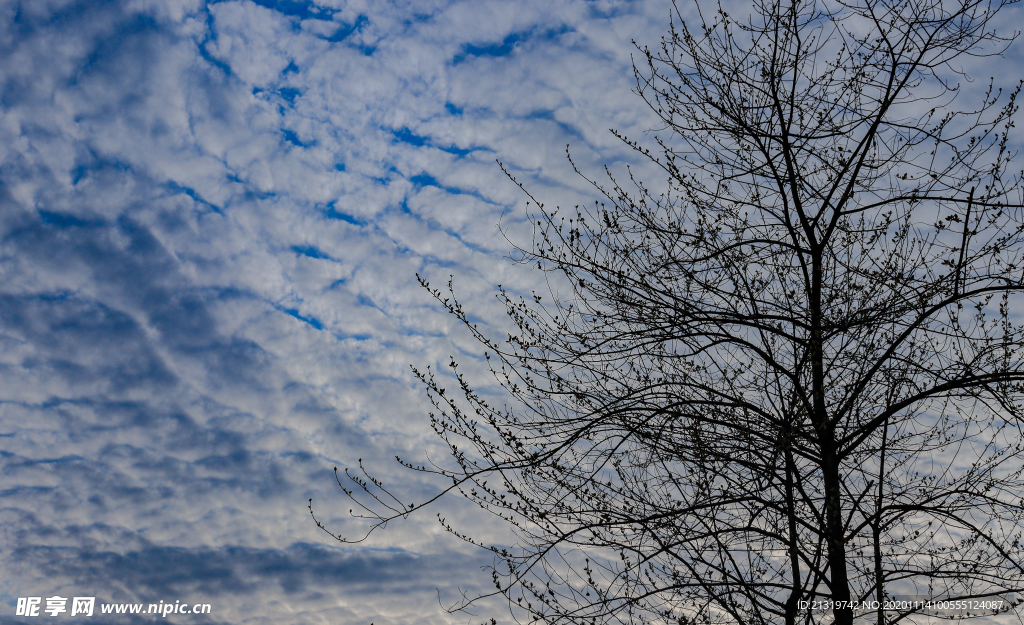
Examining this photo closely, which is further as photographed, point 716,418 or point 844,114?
point 844,114

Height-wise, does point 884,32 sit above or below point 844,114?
above

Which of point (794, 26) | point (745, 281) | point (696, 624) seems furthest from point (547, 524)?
point (794, 26)

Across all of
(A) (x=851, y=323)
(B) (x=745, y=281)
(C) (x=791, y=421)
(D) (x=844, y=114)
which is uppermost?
(D) (x=844, y=114)

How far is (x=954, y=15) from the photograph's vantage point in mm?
5629

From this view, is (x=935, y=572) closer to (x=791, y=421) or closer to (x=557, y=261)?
(x=791, y=421)

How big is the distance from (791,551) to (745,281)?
219 cm

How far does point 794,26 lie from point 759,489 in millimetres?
3949

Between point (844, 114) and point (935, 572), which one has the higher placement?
point (844, 114)

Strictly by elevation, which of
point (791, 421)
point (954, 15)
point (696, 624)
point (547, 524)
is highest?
point (954, 15)

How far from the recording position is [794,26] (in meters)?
5.81

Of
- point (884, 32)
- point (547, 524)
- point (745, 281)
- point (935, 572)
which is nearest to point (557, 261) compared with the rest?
point (745, 281)

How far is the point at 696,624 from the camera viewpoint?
5328 mm

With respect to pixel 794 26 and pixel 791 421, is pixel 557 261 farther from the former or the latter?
pixel 794 26

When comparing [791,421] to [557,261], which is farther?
[557,261]
